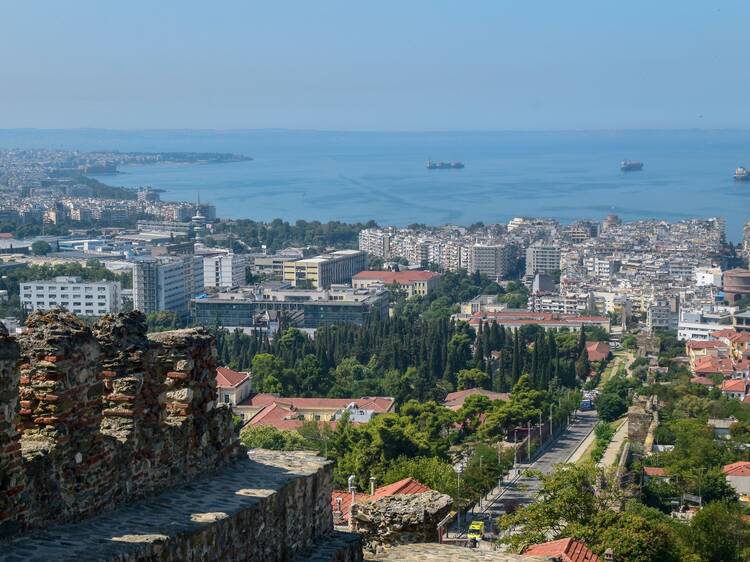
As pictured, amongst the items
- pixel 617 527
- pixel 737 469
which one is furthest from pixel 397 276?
pixel 617 527

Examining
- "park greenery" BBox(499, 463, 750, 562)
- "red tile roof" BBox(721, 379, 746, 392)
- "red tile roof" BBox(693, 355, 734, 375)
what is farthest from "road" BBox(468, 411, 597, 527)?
Result: "red tile roof" BBox(693, 355, 734, 375)

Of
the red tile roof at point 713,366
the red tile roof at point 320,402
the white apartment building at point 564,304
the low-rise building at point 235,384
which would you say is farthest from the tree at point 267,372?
the white apartment building at point 564,304

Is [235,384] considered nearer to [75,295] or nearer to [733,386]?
[733,386]

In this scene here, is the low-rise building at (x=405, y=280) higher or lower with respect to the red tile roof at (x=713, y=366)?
lower

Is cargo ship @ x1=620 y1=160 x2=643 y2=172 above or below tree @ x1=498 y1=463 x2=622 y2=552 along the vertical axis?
below

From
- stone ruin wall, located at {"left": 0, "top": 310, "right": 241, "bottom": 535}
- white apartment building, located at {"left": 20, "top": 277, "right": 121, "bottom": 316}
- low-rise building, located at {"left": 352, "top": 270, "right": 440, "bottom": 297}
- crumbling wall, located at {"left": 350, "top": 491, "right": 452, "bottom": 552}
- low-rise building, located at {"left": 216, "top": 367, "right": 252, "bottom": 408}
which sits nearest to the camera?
stone ruin wall, located at {"left": 0, "top": 310, "right": 241, "bottom": 535}

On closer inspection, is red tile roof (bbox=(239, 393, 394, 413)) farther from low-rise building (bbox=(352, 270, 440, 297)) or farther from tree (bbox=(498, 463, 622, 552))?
low-rise building (bbox=(352, 270, 440, 297))

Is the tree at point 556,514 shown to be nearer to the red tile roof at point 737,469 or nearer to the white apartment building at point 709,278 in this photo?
the red tile roof at point 737,469
